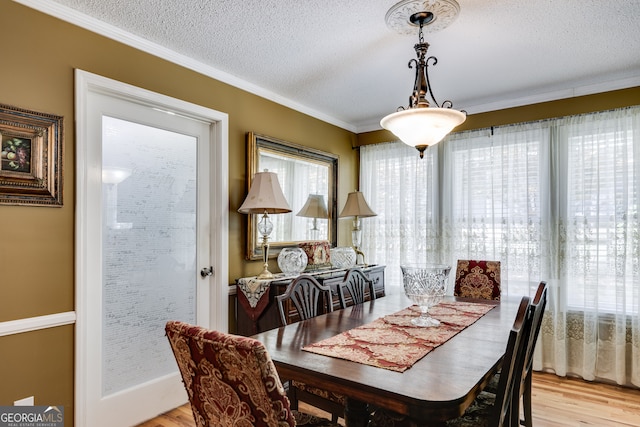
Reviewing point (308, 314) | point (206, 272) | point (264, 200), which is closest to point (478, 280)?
point (308, 314)

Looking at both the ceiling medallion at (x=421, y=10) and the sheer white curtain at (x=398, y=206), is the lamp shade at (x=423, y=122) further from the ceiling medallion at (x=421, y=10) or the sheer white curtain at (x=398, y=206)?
the sheer white curtain at (x=398, y=206)

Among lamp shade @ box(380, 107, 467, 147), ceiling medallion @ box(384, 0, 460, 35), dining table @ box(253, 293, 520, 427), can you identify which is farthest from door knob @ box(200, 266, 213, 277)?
ceiling medallion @ box(384, 0, 460, 35)

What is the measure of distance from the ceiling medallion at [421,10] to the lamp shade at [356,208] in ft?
6.17

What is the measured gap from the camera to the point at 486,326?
2029mm

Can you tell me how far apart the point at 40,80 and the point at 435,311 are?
2.56m

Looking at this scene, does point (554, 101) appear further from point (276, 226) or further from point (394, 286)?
point (276, 226)

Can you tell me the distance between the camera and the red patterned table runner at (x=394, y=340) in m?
1.48

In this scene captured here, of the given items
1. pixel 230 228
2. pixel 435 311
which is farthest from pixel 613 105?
pixel 230 228

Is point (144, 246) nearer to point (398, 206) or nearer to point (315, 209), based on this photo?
point (315, 209)

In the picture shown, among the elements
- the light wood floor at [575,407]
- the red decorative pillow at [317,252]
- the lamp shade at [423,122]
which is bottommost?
the light wood floor at [575,407]

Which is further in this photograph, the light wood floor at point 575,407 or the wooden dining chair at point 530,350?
the light wood floor at point 575,407

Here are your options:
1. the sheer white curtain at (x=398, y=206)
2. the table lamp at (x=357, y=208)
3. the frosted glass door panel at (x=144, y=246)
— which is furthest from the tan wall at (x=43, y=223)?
the sheer white curtain at (x=398, y=206)

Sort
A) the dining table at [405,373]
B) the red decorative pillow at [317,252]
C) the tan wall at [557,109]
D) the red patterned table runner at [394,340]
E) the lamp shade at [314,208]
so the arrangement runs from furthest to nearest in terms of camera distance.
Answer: the lamp shade at [314,208] < the red decorative pillow at [317,252] < the tan wall at [557,109] < the red patterned table runner at [394,340] < the dining table at [405,373]

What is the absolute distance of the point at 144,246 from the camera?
2.60 metres
